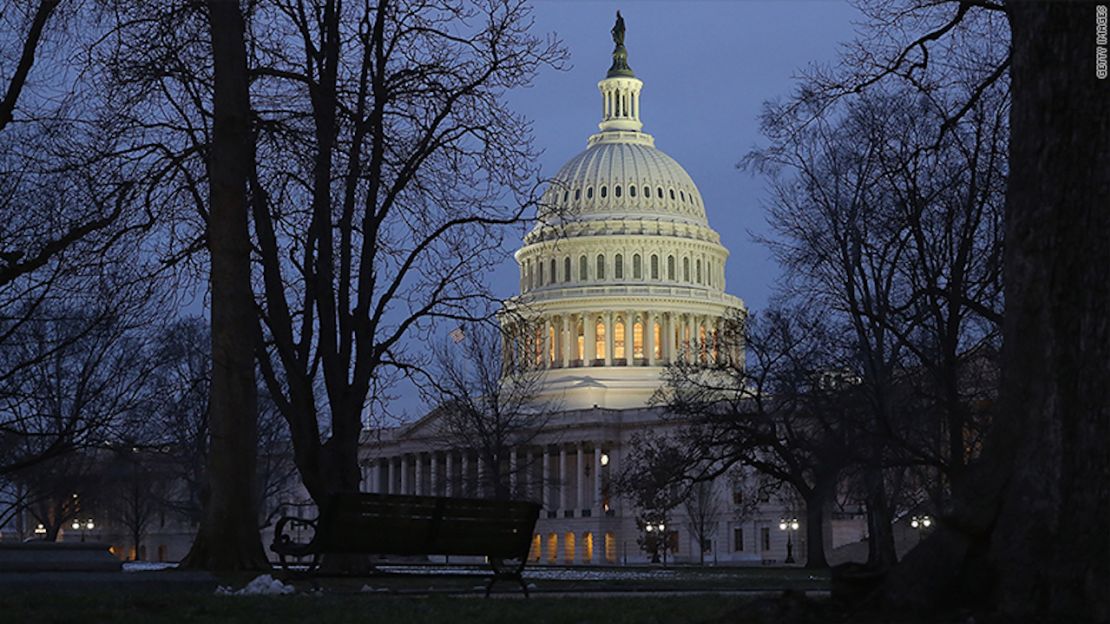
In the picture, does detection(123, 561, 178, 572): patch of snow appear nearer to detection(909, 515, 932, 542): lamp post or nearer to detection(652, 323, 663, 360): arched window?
detection(909, 515, 932, 542): lamp post

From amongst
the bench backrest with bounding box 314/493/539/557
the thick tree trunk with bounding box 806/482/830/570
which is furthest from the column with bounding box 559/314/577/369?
the bench backrest with bounding box 314/493/539/557

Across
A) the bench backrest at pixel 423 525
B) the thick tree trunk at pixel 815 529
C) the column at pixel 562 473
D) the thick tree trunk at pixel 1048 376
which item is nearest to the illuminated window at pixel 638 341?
the column at pixel 562 473

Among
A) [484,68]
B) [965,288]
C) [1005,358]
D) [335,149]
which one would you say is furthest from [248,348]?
[965,288]

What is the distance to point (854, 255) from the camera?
31.9 m

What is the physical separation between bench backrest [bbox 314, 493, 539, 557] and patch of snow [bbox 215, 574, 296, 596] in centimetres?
68

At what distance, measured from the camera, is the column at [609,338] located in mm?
138625

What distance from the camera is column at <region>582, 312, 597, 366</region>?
456ft

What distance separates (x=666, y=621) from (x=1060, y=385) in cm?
283

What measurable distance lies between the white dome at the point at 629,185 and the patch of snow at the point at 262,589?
125626 millimetres

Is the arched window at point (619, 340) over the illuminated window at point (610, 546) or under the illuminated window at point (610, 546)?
over

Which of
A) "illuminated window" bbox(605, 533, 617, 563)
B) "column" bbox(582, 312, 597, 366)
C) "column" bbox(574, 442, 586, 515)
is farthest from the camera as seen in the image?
"column" bbox(582, 312, 597, 366)

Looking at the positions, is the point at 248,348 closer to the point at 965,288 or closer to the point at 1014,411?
the point at 1014,411

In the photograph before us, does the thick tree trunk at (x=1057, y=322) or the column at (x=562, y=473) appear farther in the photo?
the column at (x=562, y=473)

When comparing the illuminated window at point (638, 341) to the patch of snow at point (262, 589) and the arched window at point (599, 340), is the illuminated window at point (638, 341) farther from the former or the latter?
the patch of snow at point (262, 589)
